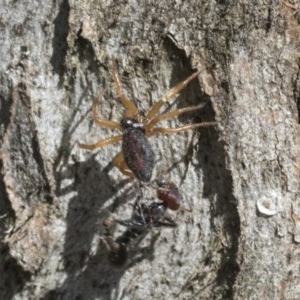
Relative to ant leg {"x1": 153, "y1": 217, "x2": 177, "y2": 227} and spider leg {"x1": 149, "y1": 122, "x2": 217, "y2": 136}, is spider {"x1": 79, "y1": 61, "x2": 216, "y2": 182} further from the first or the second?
ant leg {"x1": 153, "y1": 217, "x2": 177, "y2": 227}

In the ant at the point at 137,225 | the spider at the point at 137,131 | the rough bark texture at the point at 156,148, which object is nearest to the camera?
the rough bark texture at the point at 156,148

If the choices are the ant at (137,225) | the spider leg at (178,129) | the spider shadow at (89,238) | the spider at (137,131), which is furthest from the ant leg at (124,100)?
the ant at (137,225)

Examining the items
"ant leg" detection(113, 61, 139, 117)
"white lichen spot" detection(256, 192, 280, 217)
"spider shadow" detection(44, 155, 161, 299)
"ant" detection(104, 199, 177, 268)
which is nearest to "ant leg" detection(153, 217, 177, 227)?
"ant" detection(104, 199, 177, 268)

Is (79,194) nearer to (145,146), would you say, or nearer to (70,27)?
(145,146)

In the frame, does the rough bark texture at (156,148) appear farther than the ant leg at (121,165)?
No

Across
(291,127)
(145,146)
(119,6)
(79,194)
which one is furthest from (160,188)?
(119,6)

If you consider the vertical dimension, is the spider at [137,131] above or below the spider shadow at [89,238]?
above

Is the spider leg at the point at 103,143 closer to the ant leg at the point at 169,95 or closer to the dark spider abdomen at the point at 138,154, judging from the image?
the dark spider abdomen at the point at 138,154

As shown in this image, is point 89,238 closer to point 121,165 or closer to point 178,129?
point 121,165
